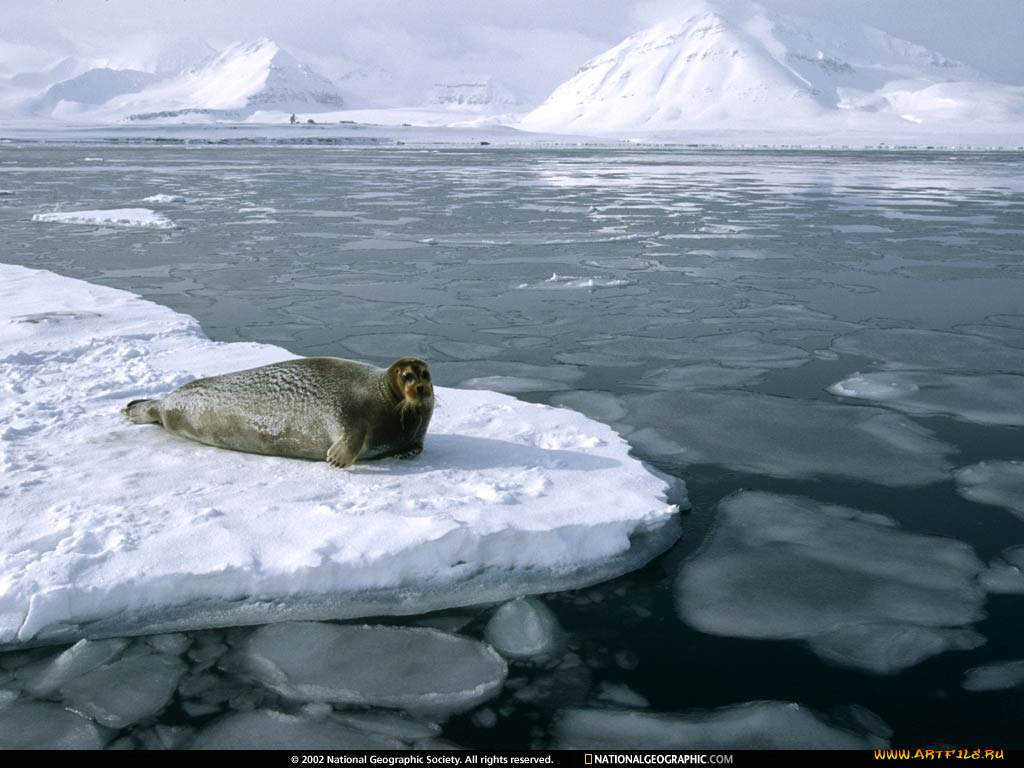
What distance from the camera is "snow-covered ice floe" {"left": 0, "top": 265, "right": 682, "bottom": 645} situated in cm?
286

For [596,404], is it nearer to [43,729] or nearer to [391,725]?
[391,725]

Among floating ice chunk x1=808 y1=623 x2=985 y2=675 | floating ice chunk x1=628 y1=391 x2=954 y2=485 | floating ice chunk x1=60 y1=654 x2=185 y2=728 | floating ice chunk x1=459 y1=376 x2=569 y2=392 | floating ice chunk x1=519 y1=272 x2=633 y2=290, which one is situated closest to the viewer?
floating ice chunk x1=60 y1=654 x2=185 y2=728

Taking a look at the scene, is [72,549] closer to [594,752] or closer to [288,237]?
[594,752]

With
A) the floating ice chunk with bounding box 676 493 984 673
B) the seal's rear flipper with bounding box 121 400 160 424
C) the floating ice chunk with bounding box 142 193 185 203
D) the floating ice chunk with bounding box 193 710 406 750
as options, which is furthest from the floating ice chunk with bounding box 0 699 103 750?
the floating ice chunk with bounding box 142 193 185 203

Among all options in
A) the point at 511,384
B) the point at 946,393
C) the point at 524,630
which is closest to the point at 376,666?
the point at 524,630

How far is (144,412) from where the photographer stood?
4.37 m

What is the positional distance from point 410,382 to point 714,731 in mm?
1936

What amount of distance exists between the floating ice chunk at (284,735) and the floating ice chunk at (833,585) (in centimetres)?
110

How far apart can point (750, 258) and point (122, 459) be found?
25.5ft

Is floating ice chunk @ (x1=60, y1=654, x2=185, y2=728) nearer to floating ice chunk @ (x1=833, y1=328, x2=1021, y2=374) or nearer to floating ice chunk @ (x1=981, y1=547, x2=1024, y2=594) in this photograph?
floating ice chunk @ (x1=981, y1=547, x2=1024, y2=594)

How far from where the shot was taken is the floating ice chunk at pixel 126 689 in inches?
92.9

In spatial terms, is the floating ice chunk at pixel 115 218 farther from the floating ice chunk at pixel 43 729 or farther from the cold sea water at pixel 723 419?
the floating ice chunk at pixel 43 729

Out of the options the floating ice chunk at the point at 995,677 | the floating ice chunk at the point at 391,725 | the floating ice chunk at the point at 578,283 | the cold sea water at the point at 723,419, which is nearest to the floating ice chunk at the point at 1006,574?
the cold sea water at the point at 723,419

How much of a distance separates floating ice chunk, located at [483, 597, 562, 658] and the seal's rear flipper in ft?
7.50
